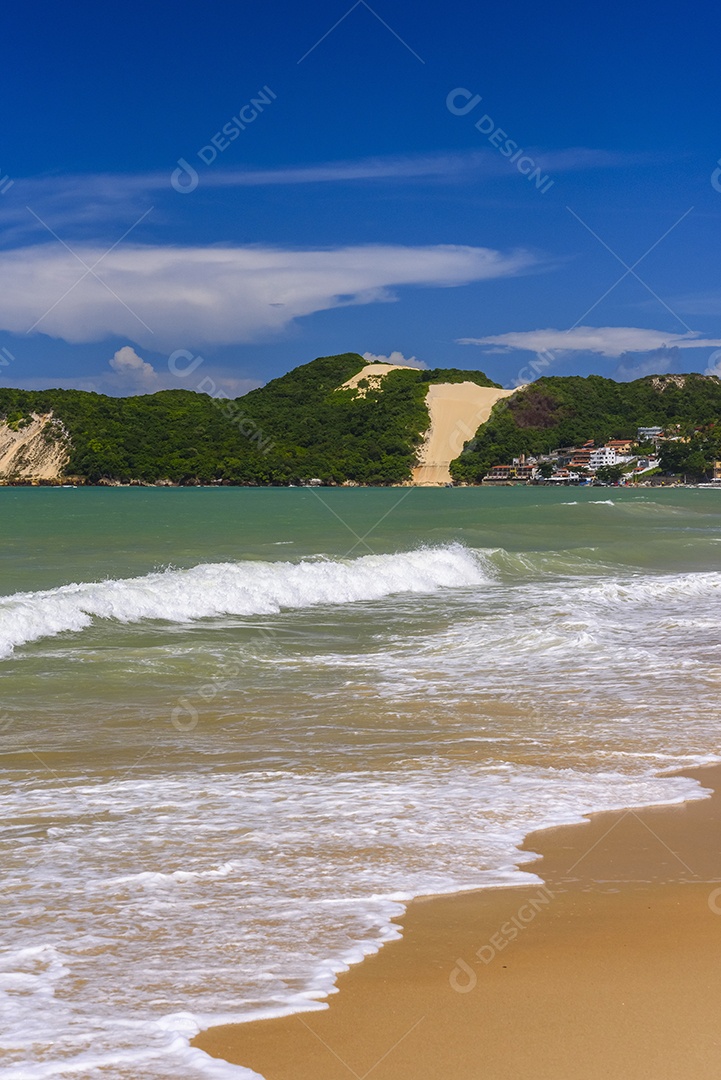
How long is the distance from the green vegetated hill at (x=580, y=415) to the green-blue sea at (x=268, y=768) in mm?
161258

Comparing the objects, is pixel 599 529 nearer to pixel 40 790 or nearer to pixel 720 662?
pixel 720 662

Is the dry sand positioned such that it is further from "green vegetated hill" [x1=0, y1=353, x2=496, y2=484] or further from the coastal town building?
the coastal town building

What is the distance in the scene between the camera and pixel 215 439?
13875 centimetres

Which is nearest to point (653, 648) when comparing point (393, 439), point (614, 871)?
point (614, 871)

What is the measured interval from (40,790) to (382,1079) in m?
3.82

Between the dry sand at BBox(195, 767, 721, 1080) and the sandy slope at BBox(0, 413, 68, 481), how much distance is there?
152m

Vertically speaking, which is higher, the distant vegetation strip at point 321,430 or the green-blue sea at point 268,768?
the distant vegetation strip at point 321,430

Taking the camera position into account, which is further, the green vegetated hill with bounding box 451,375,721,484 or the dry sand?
the green vegetated hill with bounding box 451,375,721,484

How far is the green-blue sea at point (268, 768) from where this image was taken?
391 cm

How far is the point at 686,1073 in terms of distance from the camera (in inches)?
127

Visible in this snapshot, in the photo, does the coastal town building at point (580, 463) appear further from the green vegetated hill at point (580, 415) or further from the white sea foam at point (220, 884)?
the white sea foam at point (220, 884)

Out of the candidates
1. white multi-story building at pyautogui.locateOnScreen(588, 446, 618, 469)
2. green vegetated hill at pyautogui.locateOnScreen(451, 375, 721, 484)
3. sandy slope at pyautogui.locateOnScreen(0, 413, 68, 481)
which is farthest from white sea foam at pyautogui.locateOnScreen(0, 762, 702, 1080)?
green vegetated hill at pyautogui.locateOnScreen(451, 375, 721, 484)

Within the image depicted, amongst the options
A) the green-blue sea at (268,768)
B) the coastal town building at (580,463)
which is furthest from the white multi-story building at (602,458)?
the green-blue sea at (268,768)

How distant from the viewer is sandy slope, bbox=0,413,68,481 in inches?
6004
